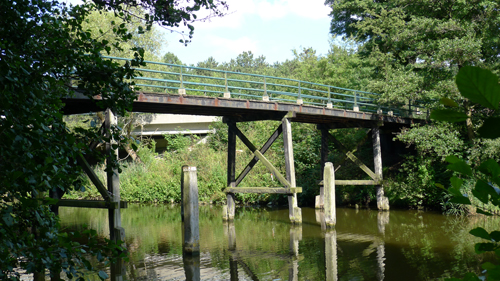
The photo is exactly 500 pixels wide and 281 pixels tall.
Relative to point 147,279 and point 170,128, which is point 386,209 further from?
point 170,128

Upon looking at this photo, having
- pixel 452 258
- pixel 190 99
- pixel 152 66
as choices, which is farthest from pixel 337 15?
pixel 452 258

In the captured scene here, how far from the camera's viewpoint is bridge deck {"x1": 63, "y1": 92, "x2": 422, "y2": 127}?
10766 mm

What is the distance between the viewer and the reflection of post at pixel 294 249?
26.0 feet

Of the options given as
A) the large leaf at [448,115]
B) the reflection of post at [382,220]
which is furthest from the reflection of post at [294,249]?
the large leaf at [448,115]

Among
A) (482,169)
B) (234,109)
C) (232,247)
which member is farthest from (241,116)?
(482,169)

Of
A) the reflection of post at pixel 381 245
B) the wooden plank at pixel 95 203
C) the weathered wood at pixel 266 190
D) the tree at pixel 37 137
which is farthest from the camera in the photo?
the weathered wood at pixel 266 190

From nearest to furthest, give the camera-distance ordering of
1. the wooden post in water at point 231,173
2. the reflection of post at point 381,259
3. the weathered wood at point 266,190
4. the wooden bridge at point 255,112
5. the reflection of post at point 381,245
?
the reflection of post at point 381,259
the reflection of post at point 381,245
the wooden bridge at point 255,112
the weathered wood at point 266,190
the wooden post in water at point 231,173

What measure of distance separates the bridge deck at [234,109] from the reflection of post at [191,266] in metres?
3.50

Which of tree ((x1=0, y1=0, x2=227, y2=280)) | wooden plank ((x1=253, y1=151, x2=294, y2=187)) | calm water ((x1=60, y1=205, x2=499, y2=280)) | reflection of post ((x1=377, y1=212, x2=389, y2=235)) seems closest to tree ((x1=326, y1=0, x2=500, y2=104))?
reflection of post ((x1=377, y1=212, x2=389, y2=235))

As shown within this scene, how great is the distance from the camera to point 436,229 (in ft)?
39.8

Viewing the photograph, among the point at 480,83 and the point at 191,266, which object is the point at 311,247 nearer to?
the point at 191,266

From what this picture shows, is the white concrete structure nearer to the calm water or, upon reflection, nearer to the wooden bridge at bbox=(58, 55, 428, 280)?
the calm water

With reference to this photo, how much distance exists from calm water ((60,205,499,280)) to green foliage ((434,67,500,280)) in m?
7.11

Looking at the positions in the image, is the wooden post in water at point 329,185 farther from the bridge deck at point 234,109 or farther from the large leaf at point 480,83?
the large leaf at point 480,83
